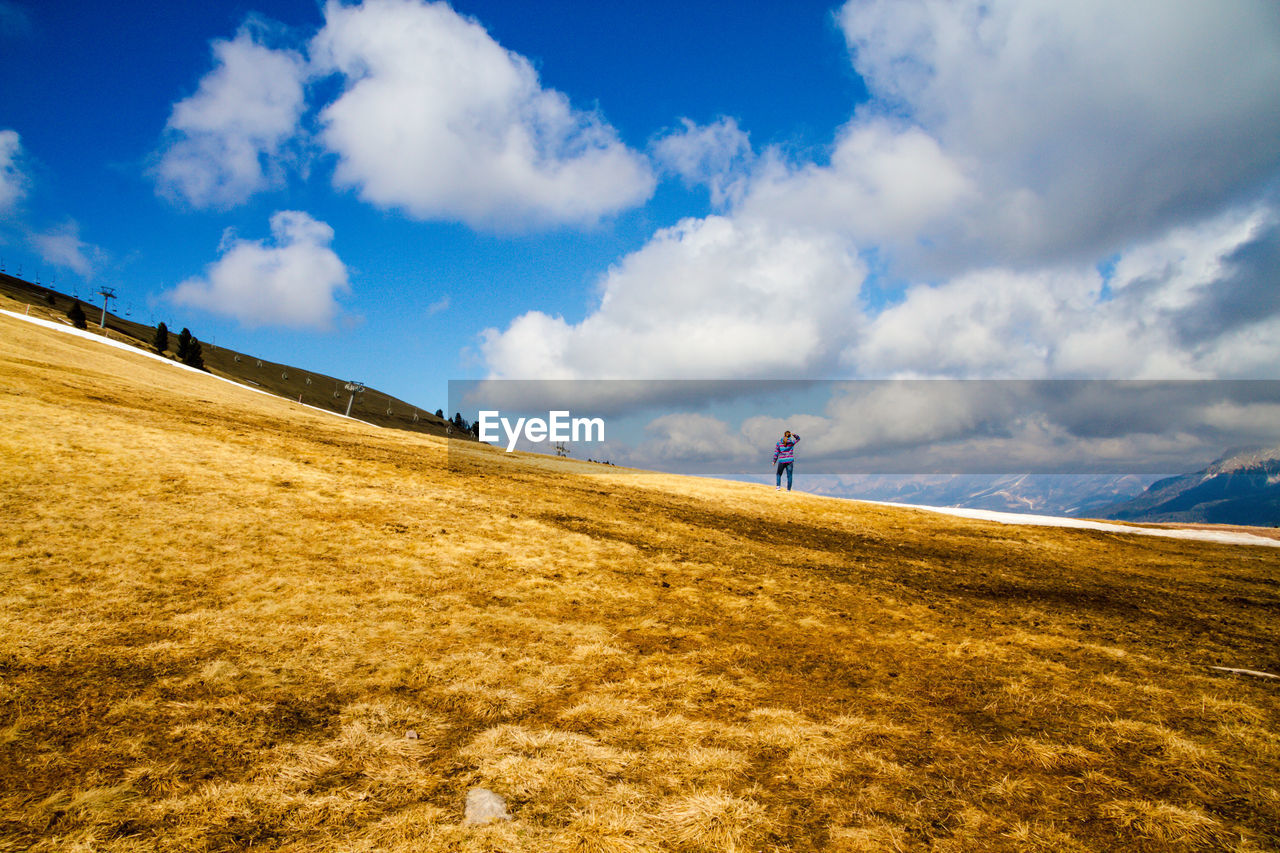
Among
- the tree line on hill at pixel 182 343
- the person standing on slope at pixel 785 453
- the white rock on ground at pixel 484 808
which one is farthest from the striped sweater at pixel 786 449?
the tree line on hill at pixel 182 343

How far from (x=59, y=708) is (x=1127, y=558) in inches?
1256

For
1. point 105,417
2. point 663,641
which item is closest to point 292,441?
point 105,417

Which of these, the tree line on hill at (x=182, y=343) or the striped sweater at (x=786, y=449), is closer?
the striped sweater at (x=786, y=449)

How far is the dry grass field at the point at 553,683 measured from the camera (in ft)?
19.4

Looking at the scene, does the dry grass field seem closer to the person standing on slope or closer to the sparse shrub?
the person standing on slope

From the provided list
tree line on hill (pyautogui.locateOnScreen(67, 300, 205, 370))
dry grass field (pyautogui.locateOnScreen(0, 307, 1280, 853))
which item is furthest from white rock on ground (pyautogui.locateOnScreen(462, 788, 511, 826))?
tree line on hill (pyautogui.locateOnScreen(67, 300, 205, 370))

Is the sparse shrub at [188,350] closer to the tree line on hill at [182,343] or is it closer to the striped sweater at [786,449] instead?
the tree line on hill at [182,343]

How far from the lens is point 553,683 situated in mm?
9133

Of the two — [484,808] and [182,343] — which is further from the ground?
[182,343]

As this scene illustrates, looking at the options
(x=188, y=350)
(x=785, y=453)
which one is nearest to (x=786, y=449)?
(x=785, y=453)

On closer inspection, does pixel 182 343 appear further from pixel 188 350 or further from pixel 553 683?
pixel 553 683

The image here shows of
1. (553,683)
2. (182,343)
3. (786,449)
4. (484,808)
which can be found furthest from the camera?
(182,343)

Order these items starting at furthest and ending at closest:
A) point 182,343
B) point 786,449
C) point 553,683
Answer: point 182,343
point 786,449
point 553,683

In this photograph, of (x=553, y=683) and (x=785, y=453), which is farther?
(x=785, y=453)
